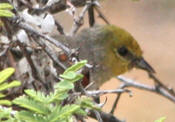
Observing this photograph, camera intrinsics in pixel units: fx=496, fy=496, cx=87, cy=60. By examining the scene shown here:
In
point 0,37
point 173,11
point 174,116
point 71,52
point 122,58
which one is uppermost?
point 71,52

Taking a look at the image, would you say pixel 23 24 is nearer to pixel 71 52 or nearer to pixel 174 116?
pixel 71 52

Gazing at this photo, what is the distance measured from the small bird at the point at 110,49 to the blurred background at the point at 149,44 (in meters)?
2.74

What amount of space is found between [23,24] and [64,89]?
49 cm

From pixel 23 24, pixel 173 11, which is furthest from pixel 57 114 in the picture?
pixel 173 11

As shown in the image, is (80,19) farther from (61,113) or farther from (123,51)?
(61,113)

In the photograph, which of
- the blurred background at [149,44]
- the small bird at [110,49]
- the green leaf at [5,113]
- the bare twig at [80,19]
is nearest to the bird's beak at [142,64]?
the small bird at [110,49]

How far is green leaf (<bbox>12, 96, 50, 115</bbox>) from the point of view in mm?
771

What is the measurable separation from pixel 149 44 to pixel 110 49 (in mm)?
4153

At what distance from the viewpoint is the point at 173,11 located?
7051 mm

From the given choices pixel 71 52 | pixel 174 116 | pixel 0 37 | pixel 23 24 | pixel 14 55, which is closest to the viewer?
pixel 71 52

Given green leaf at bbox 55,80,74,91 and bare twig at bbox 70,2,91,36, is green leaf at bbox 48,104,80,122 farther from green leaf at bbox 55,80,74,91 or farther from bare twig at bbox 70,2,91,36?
bare twig at bbox 70,2,91,36

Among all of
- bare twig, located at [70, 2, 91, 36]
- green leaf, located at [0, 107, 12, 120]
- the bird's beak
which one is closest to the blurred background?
the bird's beak

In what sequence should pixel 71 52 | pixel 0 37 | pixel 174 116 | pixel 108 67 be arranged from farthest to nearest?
pixel 174 116, pixel 108 67, pixel 0 37, pixel 71 52

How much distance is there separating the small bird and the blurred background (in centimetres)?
274
